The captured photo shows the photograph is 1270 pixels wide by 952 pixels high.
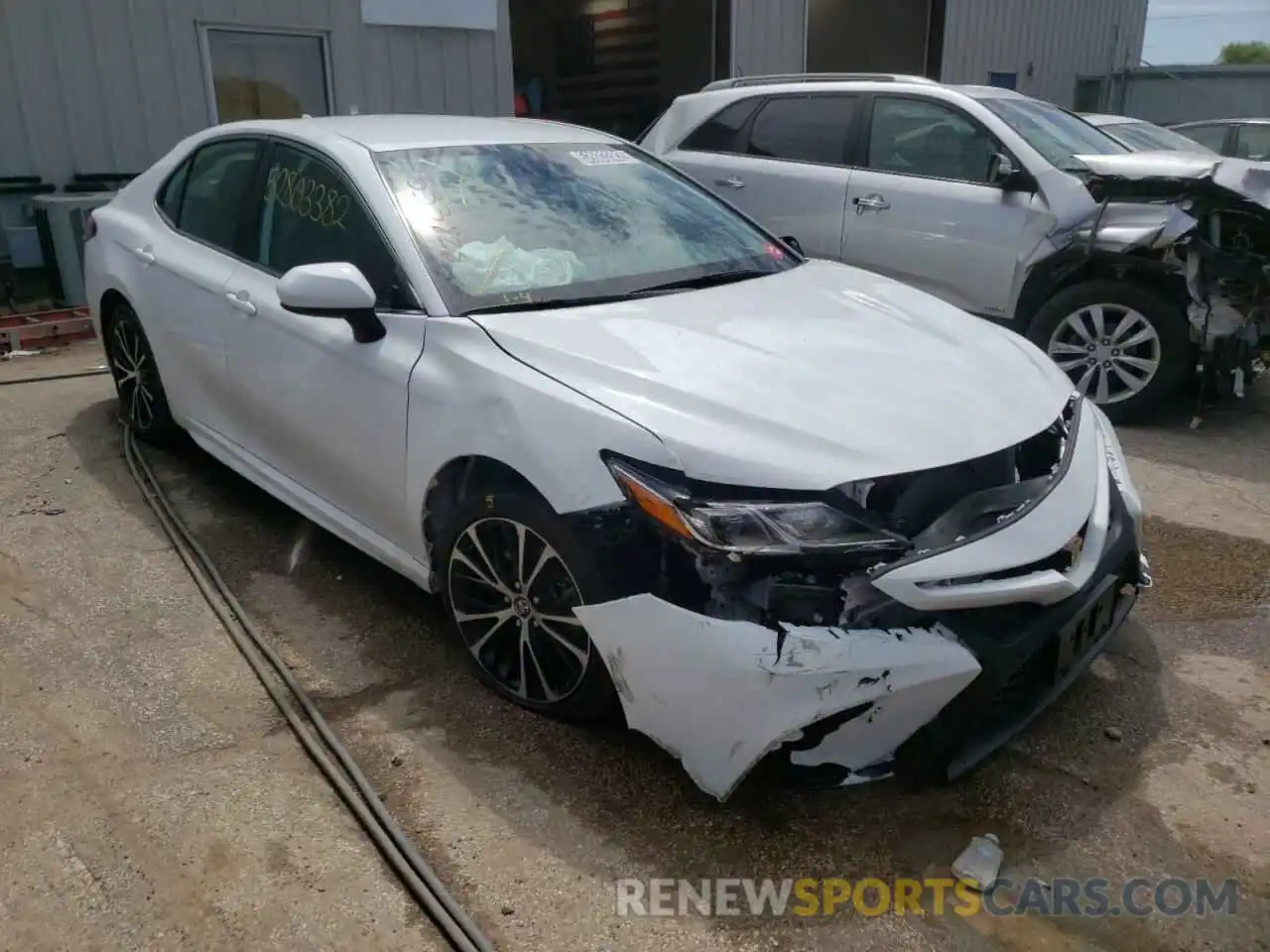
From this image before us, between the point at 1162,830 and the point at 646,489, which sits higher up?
the point at 646,489

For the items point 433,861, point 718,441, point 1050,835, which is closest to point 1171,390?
point 1050,835

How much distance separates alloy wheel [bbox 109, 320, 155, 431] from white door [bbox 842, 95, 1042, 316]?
384 cm

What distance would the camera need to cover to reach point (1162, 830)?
7.81ft

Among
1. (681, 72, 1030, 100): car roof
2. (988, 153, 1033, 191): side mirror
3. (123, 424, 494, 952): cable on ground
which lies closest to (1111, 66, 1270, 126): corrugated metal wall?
(681, 72, 1030, 100): car roof

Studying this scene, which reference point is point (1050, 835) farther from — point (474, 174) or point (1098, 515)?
point (474, 174)

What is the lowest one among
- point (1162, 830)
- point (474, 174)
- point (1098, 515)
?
point (1162, 830)

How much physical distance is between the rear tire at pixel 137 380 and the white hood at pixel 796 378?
7.81 feet

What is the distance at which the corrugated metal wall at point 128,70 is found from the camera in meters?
7.65

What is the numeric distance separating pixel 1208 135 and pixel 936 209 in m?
8.69

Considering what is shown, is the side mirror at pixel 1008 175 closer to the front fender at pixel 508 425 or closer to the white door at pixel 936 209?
the white door at pixel 936 209

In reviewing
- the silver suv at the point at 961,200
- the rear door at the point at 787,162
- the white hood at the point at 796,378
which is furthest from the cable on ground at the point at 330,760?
the rear door at the point at 787,162

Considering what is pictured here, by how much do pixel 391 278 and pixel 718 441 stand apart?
1241mm

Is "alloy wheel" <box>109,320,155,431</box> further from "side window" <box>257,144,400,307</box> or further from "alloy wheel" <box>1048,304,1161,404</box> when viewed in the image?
"alloy wheel" <box>1048,304,1161,404</box>

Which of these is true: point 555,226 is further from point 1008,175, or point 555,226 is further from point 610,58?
point 610,58
